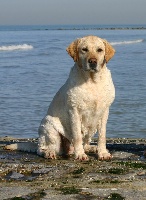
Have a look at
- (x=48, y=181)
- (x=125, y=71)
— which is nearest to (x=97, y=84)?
(x=48, y=181)

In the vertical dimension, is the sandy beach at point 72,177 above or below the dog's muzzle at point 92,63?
below

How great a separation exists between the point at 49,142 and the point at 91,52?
4.23 ft

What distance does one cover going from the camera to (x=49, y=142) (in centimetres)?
711

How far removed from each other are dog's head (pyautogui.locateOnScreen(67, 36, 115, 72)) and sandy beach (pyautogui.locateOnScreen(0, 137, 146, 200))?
116 cm

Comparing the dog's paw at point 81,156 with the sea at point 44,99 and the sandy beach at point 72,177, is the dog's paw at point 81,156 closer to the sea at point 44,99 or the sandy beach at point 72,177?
the sandy beach at point 72,177

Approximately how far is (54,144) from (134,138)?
10.2 feet

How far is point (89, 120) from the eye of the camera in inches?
272

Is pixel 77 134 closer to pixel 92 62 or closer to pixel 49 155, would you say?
pixel 49 155

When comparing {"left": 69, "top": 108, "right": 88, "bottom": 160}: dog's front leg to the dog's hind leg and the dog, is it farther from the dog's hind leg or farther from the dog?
the dog's hind leg

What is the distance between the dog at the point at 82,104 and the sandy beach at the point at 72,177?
229mm

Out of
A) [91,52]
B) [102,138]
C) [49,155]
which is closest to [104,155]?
[102,138]

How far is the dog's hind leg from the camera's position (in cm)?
707

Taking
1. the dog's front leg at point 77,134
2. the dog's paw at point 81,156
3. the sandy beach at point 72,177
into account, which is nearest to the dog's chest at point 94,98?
the dog's front leg at point 77,134

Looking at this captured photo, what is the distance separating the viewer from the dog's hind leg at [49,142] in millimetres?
7074
